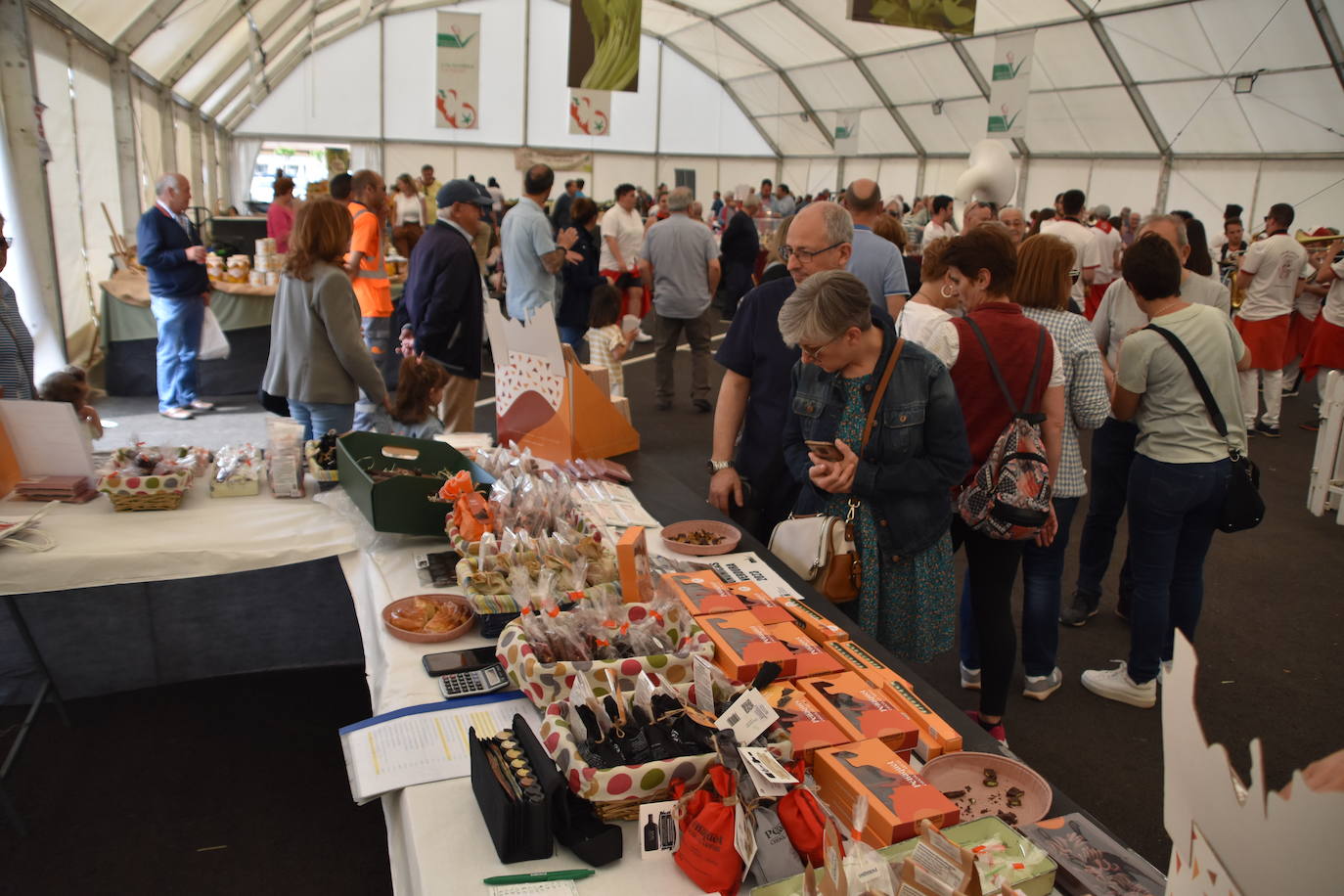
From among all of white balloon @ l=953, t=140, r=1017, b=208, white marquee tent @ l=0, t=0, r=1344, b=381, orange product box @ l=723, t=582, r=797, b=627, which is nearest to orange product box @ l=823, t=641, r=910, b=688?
orange product box @ l=723, t=582, r=797, b=627

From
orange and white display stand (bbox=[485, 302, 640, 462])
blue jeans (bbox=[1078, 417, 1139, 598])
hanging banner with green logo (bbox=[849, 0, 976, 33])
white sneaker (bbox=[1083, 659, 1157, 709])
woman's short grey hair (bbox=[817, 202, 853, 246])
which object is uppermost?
hanging banner with green logo (bbox=[849, 0, 976, 33])

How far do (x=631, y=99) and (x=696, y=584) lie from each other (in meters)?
24.0

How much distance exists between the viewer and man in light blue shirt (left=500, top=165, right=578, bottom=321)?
5500 mm

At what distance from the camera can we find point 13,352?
139 inches

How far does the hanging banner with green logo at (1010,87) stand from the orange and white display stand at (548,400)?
427 inches

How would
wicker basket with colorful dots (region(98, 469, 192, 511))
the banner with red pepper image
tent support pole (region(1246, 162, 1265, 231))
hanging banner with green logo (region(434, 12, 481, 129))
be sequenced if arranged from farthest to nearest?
tent support pole (region(1246, 162, 1265, 231)) < the banner with red pepper image < hanging banner with green logo (region(434, 12, 481, 129)) < wicker basket with colorful dots (region(98, 469, 192, 511))

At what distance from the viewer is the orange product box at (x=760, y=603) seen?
6.31ft

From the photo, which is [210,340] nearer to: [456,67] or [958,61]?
[456,67]

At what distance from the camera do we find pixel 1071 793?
109 inches

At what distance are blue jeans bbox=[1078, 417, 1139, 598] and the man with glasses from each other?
1279mm

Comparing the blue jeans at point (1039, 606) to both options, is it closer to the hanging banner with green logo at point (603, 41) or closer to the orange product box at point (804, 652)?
the orange product box at point (804, 652)

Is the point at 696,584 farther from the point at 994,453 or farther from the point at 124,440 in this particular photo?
the point at 124,440

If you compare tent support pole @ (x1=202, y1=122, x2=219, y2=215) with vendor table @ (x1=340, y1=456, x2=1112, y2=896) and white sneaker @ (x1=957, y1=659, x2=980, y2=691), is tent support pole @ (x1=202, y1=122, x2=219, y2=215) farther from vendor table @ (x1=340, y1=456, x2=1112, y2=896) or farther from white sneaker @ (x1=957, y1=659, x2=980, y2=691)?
white sneaker @ (x1=957, y1=659, x2=980, y2=691)

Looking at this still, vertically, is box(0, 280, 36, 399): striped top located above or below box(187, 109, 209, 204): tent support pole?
below
